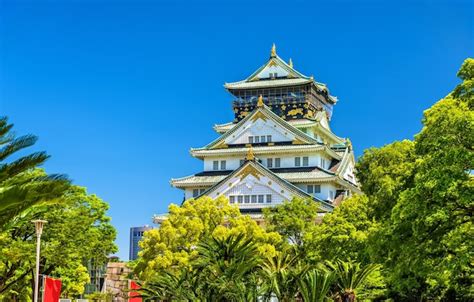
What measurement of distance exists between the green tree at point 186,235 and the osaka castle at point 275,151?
11.5 meters

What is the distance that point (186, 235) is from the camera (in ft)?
139

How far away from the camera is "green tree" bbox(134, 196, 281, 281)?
40500 mm

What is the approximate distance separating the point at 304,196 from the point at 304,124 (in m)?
11.7

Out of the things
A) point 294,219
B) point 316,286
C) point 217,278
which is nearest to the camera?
point 316,286

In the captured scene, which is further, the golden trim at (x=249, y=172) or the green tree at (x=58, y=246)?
the golden trim at (x=249, y=172)

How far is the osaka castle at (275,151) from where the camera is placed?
57.5 meters

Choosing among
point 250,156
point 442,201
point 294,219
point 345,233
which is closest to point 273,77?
point 250,156

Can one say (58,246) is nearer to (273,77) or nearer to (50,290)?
(50,290)

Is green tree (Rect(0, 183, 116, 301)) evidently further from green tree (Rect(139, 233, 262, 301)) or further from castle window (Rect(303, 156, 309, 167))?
castle window (Rect(303, 156, 309, 167))

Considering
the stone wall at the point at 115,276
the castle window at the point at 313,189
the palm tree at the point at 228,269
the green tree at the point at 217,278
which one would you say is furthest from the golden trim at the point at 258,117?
the palm tree at the point at 228,269

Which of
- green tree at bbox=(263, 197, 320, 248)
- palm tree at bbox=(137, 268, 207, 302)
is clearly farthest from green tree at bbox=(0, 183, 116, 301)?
green tree at bbox=(263, 197, 320, 248)

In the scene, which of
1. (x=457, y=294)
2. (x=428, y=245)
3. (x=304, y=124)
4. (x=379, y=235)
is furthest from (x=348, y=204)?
(x=304, y=124)

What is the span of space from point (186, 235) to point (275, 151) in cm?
1970

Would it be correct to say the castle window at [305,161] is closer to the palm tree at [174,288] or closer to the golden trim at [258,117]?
the golden trim at [258,117]
